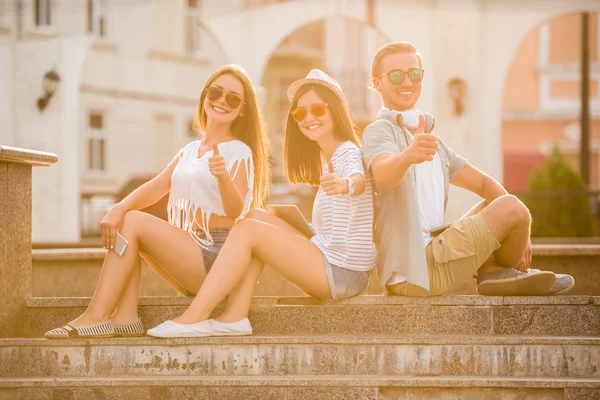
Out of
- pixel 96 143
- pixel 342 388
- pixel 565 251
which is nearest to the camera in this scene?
pixel 342 388

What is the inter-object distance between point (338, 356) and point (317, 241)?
1.99 feet

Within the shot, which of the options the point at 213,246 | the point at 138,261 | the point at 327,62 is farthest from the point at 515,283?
the point at 327,62

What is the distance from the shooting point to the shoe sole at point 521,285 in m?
5.36

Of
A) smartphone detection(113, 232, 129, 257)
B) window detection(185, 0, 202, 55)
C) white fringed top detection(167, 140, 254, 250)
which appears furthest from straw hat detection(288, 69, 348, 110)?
Answer: window detection(185, 0, 202, 55)

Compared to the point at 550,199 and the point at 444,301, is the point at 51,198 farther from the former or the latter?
the point at 444,301

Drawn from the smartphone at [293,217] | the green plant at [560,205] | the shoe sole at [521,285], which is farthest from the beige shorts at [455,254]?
the green plant at [560,205]

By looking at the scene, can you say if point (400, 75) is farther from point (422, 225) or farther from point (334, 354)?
point (334, 354)

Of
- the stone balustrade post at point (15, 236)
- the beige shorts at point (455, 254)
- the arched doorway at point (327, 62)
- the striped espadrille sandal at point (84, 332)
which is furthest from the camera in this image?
the arched doorway at point (327, 62)

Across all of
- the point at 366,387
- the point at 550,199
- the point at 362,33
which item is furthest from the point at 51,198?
the point at 362,33

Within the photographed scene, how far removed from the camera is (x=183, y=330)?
510cm

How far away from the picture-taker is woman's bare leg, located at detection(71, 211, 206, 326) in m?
5.25

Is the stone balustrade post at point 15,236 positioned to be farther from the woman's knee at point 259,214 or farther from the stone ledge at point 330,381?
the woman's knee at point 259,214

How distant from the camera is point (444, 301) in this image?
5.31 m

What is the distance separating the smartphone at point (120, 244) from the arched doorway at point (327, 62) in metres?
30.2
